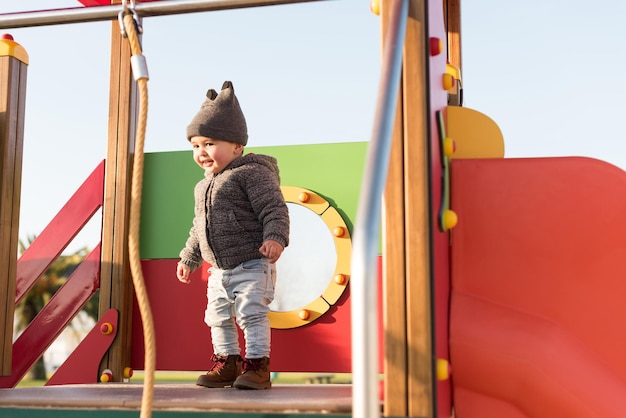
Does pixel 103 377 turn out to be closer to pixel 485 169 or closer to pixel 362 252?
pixel 485 169

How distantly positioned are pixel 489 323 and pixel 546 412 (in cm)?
24

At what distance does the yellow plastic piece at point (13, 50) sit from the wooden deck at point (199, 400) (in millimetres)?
1141

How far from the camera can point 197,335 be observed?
3.04 meters

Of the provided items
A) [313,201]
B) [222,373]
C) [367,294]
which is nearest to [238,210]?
[222,373]

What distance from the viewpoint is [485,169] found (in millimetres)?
2055

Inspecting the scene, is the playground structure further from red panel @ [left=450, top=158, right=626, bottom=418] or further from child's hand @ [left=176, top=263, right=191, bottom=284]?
child's hand @ [left=176, top=263, right=191, bottom=284]

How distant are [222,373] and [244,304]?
22 cm

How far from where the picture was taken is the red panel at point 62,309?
115 inches

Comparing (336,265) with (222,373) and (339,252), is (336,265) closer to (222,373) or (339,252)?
(339,252)

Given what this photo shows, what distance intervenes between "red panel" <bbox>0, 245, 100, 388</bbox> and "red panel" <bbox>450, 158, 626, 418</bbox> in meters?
1.61

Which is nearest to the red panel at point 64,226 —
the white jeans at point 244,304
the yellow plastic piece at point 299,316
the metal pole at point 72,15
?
the metal pole at point 72,15

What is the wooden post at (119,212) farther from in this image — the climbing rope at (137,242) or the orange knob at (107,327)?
the climbing rope at (137,242)

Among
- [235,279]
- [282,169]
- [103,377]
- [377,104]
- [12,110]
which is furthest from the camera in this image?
[282,169]

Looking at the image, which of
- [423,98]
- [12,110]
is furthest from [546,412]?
[12,110]
